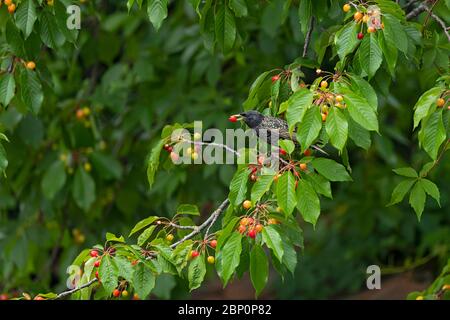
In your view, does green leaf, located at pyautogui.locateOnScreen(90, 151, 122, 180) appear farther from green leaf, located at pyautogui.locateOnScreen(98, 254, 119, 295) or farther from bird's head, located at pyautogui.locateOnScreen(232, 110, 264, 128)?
green leaf, located at pyautogui.locateOnScreen(98, 254, 119, 295)

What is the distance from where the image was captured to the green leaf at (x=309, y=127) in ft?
9.27

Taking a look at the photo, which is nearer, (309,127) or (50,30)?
(309,127)

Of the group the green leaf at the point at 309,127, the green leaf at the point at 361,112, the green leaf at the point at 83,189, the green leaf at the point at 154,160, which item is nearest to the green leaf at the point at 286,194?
the green leaf at the point at 309,127

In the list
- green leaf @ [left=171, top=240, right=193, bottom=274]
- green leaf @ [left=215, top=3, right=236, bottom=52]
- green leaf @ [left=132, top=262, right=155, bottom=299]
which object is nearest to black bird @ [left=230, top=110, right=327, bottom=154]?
green leaf @ [left=215, top=3, right=236, bottom=52]

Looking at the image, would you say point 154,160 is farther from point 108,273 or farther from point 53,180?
point 53,180

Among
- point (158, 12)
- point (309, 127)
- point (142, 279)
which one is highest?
point (158, 12)

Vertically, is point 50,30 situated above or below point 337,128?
above

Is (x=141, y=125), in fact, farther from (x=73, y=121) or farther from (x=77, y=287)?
(x=77, y=287)

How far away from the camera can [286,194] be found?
9.41 ft

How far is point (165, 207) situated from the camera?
5.88m

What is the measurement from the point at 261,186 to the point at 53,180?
8.69 ft

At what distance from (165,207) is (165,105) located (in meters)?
0.70

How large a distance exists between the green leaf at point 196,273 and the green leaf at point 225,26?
97 cm

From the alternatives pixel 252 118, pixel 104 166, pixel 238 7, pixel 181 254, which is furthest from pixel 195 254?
pixel 104 166
